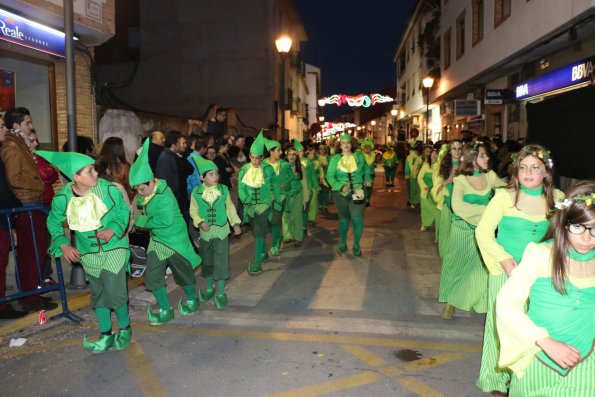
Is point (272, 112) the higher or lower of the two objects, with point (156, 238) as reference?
higher

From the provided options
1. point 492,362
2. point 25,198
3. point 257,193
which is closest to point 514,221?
point 492,362

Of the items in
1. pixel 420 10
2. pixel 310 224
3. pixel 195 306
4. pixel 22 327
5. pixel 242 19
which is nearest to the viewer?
pixel 22 327

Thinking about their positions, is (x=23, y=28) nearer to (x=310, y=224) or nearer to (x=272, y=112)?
(x=310, y=224)

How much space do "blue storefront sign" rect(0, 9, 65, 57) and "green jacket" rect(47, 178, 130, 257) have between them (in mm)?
5638

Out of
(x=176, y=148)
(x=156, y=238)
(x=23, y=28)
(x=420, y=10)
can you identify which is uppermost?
(x=420, y=10)

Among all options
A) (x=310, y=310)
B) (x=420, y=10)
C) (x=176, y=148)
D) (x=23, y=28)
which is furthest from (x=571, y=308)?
(x=420, y=10)

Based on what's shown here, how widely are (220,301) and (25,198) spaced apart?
2.49 m

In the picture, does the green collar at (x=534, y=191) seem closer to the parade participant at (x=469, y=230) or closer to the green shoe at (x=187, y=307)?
the parade participant at (x=469, y=230)

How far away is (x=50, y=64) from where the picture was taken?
34.3 feet

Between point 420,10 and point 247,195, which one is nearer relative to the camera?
point 247,195

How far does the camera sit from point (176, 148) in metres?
8.23

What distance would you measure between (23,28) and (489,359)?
9224 millimetres

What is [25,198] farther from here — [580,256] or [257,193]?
[580,256]

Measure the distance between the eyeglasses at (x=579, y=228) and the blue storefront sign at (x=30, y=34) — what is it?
9195 mm
